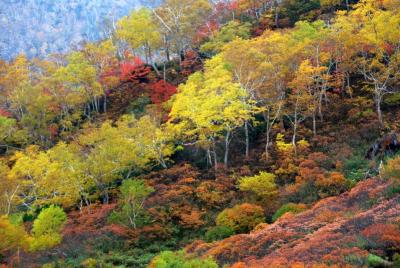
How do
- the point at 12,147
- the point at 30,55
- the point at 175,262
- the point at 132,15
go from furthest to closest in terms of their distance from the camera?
the point at 30,55 → the point at 132,15 → the point at 12,147 → the point at 175,262

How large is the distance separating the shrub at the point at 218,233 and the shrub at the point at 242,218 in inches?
13.2

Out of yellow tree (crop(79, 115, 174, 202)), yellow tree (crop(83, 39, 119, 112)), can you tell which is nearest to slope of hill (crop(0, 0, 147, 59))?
yellow tree (crop(83, 39, 119, 112))

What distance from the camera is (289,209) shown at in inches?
919

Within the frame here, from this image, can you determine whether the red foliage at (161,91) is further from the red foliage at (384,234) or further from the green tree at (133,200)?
the red foliage at (384,234)

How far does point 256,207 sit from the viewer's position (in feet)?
80.4

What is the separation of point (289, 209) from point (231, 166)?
8.92m

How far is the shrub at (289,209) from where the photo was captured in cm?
2297

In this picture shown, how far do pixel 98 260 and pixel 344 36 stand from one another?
22922 mm

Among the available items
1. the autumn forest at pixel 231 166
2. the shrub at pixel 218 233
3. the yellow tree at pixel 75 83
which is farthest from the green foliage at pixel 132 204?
the yellow tree at pixel 75 83

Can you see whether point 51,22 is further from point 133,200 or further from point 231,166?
point 133,200

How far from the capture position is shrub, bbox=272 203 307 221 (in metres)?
23.0

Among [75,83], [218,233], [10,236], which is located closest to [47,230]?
[10,236]

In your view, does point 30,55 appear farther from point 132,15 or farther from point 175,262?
point 175,262

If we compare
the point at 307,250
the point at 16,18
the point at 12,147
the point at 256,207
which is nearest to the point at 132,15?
the point at 12,147
